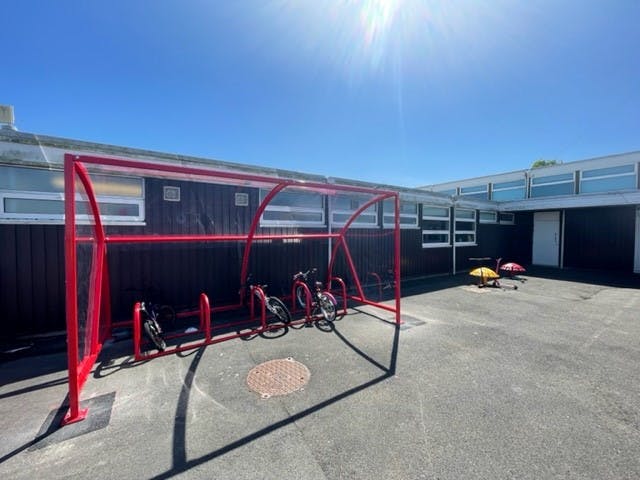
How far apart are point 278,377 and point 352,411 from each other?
95cm

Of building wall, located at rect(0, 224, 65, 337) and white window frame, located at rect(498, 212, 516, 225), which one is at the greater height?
white window frame, located at rect(498, 212, 516, 225)

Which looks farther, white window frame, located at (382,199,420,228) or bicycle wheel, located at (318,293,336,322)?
white window frame, located at (382,199,420,228)

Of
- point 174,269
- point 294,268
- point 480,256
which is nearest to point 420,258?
point 480,256

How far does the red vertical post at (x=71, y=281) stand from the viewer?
85.0 inches

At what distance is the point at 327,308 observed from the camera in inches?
193

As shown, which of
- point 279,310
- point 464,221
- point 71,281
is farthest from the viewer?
point 464,221

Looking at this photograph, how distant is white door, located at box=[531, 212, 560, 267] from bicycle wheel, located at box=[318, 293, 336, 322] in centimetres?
1227

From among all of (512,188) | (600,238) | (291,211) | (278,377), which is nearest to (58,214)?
(291,211)

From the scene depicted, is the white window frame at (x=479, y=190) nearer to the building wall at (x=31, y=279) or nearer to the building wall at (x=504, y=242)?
the building wall at (x=504, y=242)

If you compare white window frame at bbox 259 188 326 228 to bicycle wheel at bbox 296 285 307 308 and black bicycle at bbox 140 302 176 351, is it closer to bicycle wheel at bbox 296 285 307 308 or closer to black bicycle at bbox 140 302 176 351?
bicycle wheel at bbox 296 285 307 308

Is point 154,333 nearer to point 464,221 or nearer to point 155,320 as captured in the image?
point 155,320

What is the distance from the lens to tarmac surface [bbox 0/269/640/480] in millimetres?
1864

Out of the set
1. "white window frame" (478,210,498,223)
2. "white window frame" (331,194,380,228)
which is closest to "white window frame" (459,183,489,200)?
"white window frame" (478,210,498,223)

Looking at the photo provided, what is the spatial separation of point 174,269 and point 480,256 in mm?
11201
